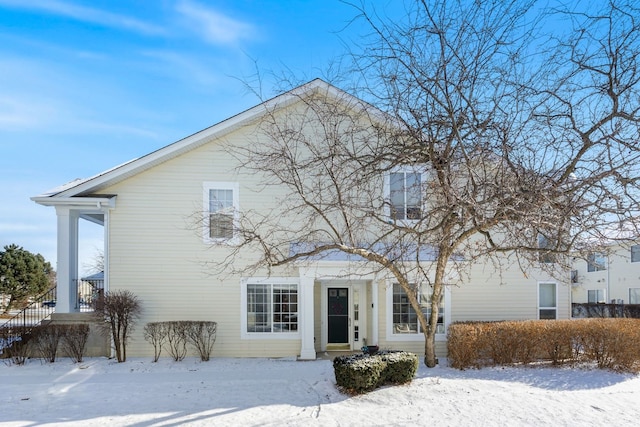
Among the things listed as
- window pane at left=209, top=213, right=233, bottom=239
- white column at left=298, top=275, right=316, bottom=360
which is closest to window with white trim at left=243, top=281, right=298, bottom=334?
white column at left=298, top=275, right=316, bottom=360

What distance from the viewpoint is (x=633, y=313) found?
77.4ft

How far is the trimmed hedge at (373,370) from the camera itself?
25.7 feet

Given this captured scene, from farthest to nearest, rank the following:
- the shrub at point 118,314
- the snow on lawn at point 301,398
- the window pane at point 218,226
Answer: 1. the window pane at point 218,226
2. the shrub at point 118,314
3. the snow on lawn at point 301,398

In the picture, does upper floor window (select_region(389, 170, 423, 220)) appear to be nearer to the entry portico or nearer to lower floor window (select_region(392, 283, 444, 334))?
lower floor window (select_region(392, 283, 444, 334))

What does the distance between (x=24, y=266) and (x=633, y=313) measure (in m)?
33.2

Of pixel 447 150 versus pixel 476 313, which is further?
pixel 476 313

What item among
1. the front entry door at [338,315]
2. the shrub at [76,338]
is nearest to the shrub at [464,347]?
the front entry door at [338,315]

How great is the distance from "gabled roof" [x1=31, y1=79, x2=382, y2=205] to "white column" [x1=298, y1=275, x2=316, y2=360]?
4.38 meters

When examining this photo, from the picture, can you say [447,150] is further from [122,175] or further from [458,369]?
[122,175]

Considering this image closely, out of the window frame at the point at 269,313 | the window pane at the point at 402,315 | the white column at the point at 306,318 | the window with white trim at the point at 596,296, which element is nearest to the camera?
the white column at the point at 306,318

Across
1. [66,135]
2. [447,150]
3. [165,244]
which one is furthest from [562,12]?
[66,135]

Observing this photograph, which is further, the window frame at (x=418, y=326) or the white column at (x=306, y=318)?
the window frame at (x=418, y=326)

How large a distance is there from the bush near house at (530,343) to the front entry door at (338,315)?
333cm

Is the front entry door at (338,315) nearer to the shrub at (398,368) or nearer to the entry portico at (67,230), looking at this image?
the shrub at (398,368)
